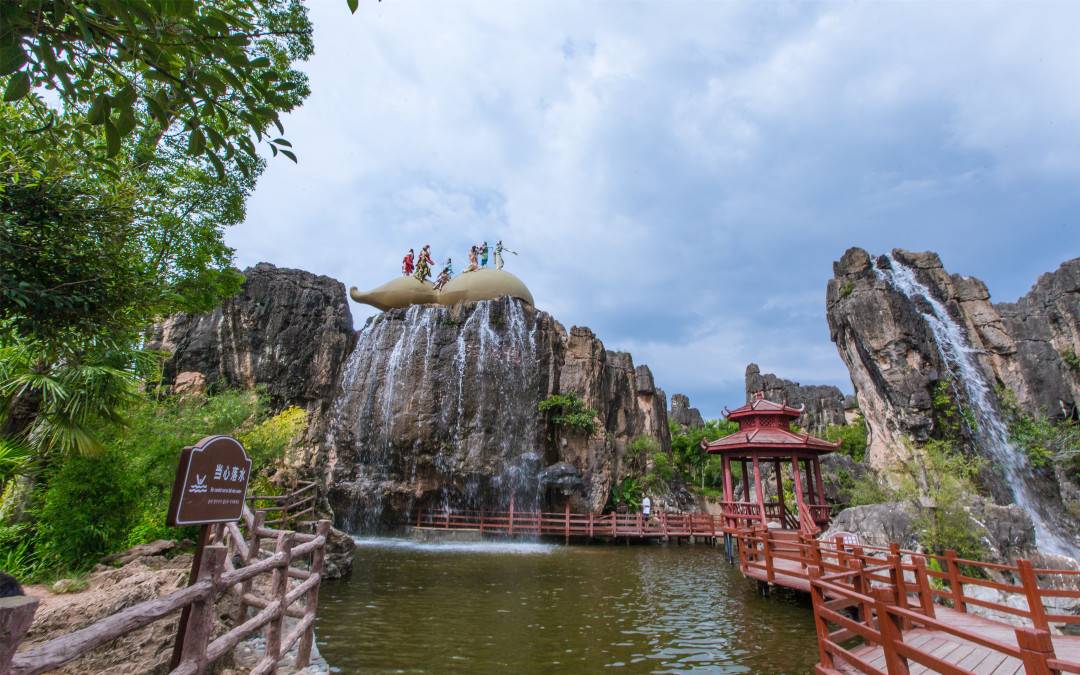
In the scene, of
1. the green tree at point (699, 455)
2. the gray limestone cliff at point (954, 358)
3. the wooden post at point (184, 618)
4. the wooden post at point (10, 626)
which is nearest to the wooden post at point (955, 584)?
the wooden post at point (184, 618)

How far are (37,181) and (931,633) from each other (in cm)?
1213

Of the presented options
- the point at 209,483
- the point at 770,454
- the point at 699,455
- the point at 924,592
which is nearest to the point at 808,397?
the point at 699,455

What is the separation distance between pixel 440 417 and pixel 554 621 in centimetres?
1686

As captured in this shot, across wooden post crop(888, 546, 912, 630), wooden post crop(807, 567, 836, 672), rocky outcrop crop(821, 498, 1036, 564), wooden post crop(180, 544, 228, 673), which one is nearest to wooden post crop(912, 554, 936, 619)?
wooden post crop(888, 546, 912, 630)

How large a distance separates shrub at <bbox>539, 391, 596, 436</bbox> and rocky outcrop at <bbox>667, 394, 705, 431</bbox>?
33.2m

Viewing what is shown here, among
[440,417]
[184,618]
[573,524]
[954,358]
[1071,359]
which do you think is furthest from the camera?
[1071,359]

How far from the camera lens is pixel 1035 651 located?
3.20 metres

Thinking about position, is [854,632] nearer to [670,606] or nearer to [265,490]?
[670,606]

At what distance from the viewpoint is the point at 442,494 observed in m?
24.0

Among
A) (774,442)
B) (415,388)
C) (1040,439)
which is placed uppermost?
(415,388)

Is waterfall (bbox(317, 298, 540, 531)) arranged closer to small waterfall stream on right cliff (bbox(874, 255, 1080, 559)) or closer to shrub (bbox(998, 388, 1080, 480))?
small waterfall stream on right cliff (bbox(874, 255, 1080, 559))

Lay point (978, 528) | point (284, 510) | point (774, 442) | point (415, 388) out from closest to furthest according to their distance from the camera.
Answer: point (978, 528) < point (284, 510) < point (774, 442) < point (415, 388)

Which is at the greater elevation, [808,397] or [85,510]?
[808,397]

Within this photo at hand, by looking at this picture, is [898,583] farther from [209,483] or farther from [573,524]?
[573,524]
